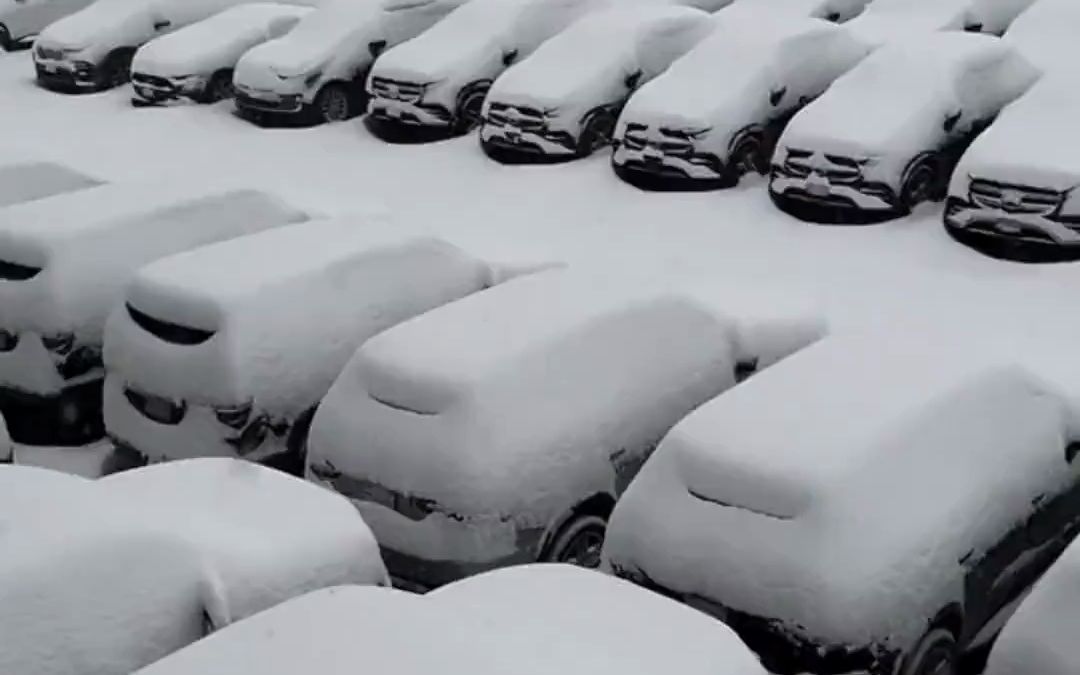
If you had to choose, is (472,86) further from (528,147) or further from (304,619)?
(304,619)

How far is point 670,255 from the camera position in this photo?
37.6 ft

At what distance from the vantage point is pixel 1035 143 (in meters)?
11.3

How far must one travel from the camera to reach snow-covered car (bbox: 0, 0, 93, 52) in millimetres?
20531

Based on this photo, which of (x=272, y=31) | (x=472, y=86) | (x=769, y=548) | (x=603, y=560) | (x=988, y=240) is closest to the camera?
(x=769, y=548)

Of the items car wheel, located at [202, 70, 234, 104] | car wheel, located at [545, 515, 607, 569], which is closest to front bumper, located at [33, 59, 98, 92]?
car wheel, located at [202, 70, 234, 104]

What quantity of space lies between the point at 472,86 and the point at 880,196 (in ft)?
16.1

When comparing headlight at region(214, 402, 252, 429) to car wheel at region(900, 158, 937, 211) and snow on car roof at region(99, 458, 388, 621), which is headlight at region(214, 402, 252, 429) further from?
car wheel at region(900, 158, 937, 211)

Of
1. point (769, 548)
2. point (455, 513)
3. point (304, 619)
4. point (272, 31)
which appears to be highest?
point (304, 619)

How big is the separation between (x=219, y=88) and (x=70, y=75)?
2292 mm

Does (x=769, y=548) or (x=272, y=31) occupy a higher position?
(x=769, y=548)

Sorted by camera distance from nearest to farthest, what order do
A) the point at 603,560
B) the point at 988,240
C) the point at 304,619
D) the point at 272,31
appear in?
the point at 304,619 < the point at 603,560 < the point at 988,240 < the point at 272,31

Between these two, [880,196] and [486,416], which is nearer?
[486,416]

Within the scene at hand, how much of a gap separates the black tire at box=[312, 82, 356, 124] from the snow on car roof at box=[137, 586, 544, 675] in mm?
11709

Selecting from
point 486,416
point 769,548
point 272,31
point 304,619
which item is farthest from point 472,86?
point 304,619
